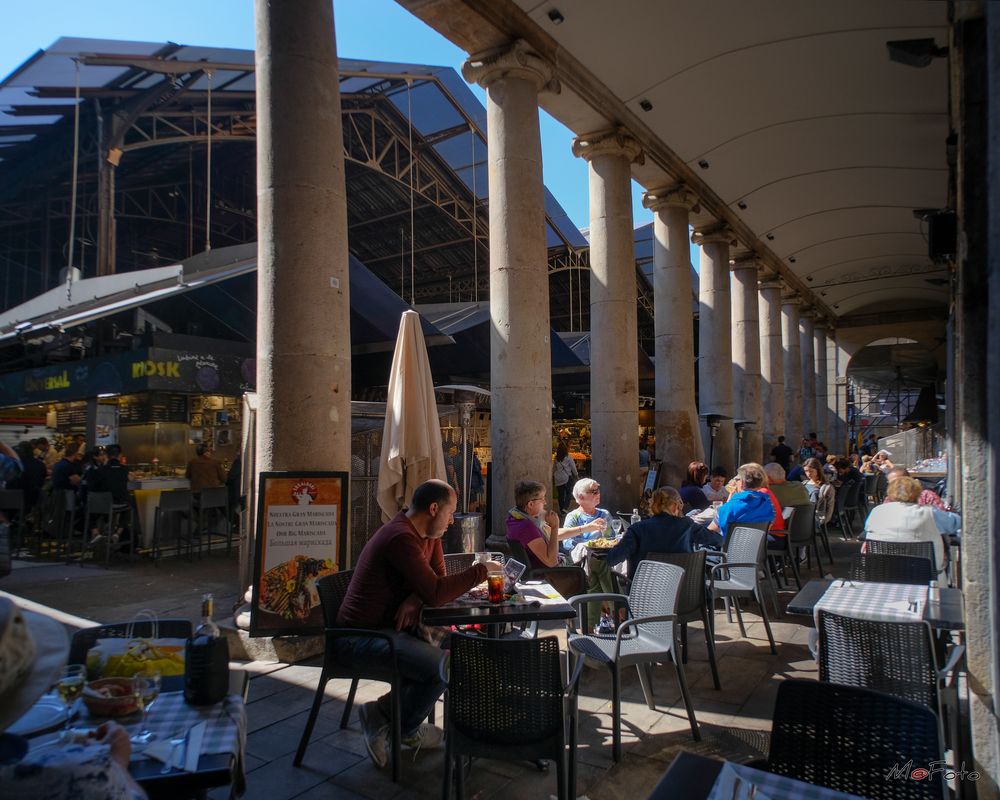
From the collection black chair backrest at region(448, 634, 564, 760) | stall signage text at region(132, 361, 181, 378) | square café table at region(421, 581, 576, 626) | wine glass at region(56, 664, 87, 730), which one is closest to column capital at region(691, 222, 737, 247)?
stall signage text at region(132, 361, 181, 378)

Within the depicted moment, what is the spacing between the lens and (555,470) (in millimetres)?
11664

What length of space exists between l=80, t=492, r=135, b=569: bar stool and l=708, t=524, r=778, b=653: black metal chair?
7.20m

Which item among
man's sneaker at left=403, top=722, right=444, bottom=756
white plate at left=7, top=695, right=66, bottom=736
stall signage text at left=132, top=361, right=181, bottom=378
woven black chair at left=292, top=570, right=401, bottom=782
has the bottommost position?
man's sneaker at left=403, top=722, right=444, bottom=756

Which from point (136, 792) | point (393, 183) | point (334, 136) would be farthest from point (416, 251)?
point (136, 792)

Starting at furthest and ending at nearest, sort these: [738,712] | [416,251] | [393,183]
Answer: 1. [416,251]
2. [393,183]
3. [738,712]

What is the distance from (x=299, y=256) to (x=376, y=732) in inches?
127

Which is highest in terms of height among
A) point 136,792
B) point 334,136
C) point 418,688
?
point 334,136

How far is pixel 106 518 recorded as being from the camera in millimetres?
9344

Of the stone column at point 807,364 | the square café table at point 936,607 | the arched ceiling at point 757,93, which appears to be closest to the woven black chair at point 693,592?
the square café table at point 936,607

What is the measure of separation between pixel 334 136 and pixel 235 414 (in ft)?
26.7

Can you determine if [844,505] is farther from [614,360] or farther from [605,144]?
[605,144]

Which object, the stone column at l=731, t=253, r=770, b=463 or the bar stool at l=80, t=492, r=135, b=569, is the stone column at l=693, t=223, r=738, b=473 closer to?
the stone column at l=731, t=253, r=770, b=463

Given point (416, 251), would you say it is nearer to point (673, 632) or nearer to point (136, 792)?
point (673, 632)

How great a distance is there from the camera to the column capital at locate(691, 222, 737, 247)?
1415 centimetres
